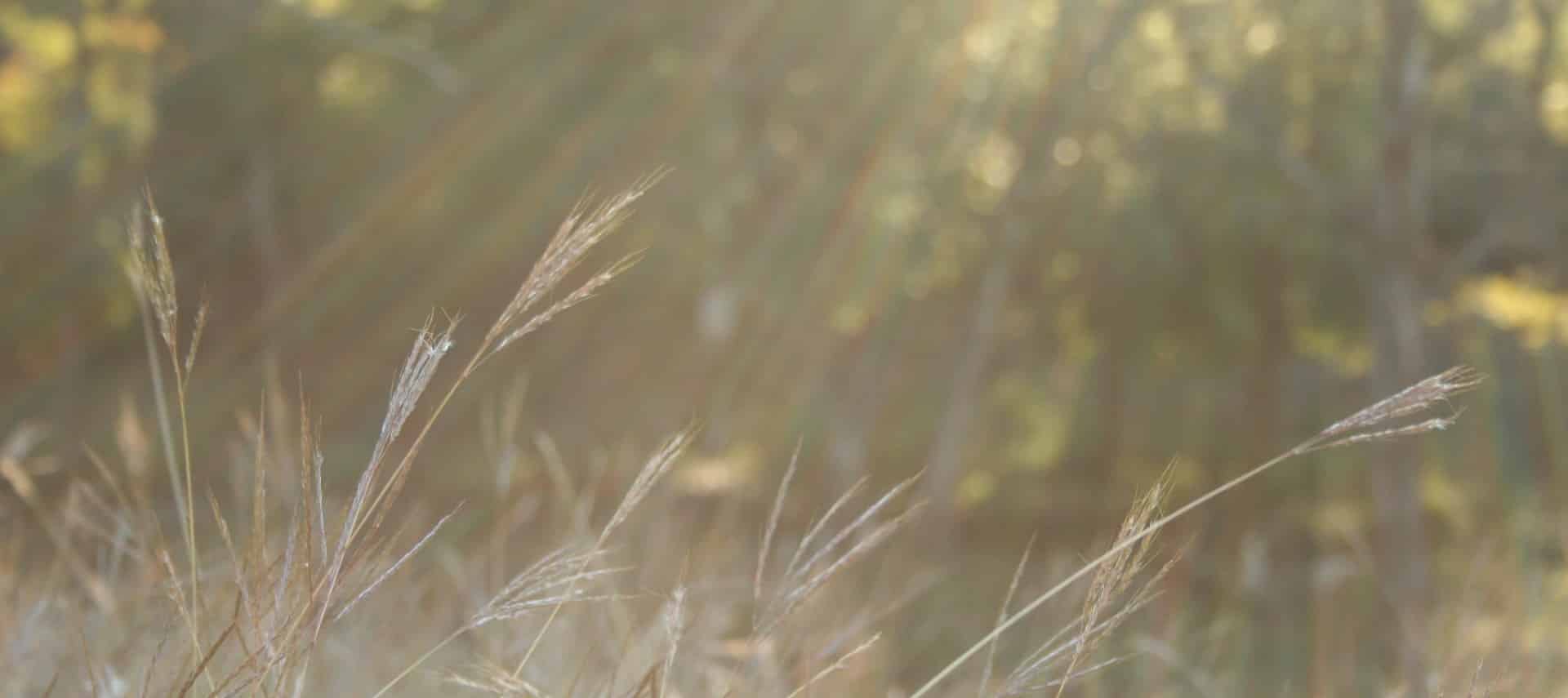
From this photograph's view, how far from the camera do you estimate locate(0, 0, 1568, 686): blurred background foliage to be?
1286 centimetres

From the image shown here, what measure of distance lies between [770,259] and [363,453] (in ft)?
14.8

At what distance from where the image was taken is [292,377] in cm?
1658

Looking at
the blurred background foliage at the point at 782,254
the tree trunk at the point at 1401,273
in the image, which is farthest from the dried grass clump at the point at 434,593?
the blurred background foliage at the point at 782,254

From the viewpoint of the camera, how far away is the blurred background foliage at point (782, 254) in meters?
12.9

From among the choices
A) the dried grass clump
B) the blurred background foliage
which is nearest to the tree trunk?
the dried grass clump

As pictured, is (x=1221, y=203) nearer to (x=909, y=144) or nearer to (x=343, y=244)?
(x=909, y=144)

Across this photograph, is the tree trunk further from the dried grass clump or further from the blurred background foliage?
the blurred background foliage

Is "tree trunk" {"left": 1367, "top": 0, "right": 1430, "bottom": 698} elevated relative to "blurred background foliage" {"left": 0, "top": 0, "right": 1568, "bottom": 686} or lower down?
elevated

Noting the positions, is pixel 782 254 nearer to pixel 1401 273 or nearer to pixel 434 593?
pixel 1401 273

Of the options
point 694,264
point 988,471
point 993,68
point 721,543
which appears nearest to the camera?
point 721,543

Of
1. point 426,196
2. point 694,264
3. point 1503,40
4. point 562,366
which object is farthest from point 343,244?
point 1503,40

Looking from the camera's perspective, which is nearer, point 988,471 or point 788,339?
point 788,339

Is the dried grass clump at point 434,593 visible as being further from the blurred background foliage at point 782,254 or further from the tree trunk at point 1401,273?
the blurred background foliage at point 782,254

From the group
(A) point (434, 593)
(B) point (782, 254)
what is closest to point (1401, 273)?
(A) point (434, 593)
